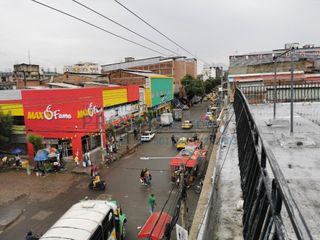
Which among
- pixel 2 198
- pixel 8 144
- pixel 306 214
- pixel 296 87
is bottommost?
pixel 2 198

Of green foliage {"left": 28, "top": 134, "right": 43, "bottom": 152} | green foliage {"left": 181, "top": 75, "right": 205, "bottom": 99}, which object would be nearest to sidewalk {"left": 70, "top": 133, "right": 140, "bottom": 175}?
green foliage {"left": 28, "top": 134, "right": 43, "bottom": 152}

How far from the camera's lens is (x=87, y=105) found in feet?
73.4

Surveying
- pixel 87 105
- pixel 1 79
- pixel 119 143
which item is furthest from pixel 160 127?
pixel 1 79

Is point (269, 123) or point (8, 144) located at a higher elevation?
point (269, 123)

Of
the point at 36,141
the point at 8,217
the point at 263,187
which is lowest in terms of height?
the point at 8,217

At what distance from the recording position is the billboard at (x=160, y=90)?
132ft

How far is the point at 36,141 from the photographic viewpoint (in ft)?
67.6

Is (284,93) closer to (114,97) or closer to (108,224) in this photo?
(108,224)

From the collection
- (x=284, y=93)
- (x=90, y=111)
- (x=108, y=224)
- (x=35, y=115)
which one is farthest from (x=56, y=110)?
(x=284, y=93)

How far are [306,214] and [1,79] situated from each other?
2816 inches

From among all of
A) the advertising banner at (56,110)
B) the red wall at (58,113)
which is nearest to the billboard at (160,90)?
the advertising banner at (56,110)

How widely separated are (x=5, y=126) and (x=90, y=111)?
618cm

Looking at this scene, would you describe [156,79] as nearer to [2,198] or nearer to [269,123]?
[2,198]

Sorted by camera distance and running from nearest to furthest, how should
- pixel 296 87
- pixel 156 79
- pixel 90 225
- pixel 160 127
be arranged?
pixel 90 225, pixel 296 87, pixel 160 127, pixel 156 79
